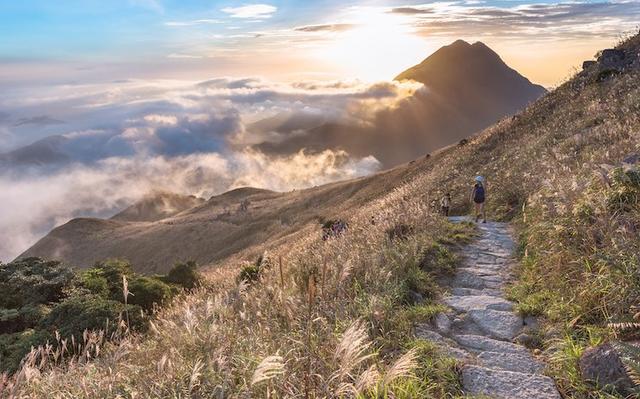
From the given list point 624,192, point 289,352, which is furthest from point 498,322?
point 289,352

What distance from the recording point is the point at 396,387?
406 centimetres

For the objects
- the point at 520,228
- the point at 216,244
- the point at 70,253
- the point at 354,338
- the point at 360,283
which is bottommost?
the point at 70,253

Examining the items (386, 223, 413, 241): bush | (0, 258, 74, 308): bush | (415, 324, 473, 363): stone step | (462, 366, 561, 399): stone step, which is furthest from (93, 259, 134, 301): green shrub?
(462, 366, 561, 399): stone step

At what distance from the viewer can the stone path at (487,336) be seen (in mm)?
4562

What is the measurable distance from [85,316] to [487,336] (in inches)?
437

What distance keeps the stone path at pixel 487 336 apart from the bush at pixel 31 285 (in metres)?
14.5

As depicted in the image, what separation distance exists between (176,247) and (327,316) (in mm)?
79045

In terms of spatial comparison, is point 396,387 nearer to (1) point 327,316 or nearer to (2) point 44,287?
(1) point 327,316

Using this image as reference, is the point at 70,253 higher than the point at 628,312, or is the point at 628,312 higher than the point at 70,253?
the point at 628,312

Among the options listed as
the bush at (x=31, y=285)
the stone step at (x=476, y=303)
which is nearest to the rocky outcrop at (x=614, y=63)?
the stone step at (x=476, y=303)

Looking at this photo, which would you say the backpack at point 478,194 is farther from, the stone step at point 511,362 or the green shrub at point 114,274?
the green shrub at point 114,274

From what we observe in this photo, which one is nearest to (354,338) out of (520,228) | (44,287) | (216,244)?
(520,228)

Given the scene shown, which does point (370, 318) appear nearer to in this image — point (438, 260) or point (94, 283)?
point (438, 260)

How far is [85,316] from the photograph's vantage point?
A: 1291 cm
